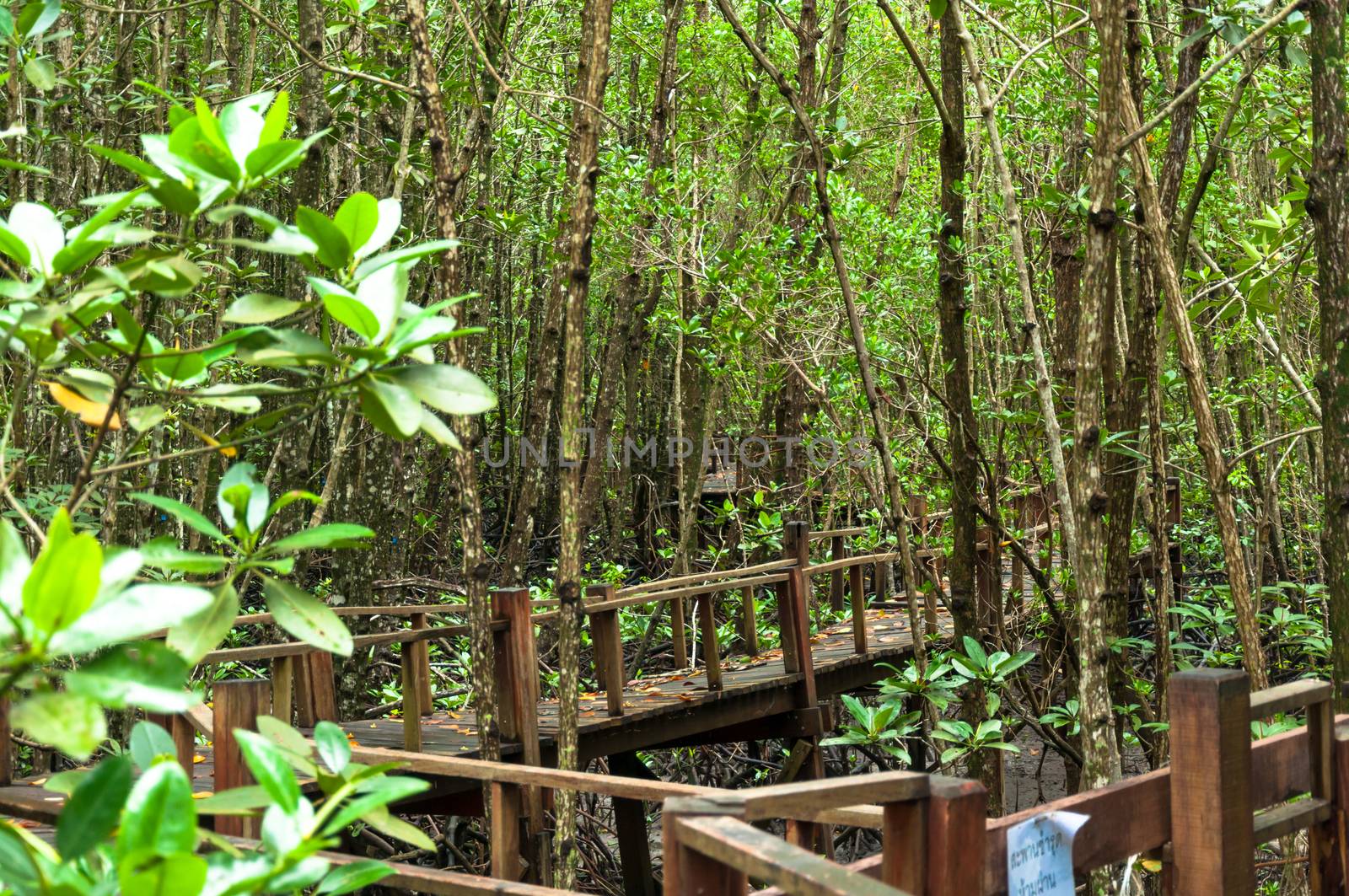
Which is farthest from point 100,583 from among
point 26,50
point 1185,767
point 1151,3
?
point 1151,3

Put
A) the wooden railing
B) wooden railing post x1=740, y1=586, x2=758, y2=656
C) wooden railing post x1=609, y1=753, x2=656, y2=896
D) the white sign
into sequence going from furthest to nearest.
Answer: wooden railing post x1=740, y1=586, x2=758, y2=656 < wooden railing post x1=609, y1=753, x2=656, y2=896 < the wooden railing < the white sign

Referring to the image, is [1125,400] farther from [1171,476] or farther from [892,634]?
[892,634]

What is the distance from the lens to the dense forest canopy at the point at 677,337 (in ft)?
4.40

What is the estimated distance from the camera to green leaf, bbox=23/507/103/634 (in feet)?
3.04

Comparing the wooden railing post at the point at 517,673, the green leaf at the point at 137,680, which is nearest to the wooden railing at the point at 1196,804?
the green leaf at the point at 137,680

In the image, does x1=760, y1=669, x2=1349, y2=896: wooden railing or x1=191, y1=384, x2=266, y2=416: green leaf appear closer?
x1=191, y1=384, x2=266, y2=416: green leaf

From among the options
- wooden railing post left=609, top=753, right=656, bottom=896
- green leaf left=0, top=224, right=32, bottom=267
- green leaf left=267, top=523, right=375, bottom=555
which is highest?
green leaf left=0, top=224, right=32, bottom=267

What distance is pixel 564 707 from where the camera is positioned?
3863 mm

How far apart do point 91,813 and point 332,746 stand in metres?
0.39

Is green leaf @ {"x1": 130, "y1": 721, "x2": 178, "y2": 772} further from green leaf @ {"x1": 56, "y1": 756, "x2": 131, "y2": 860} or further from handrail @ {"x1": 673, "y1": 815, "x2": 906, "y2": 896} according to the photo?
handrail @ {"x1": 673, "y1": 815, "x2": 906, "y2": 896}

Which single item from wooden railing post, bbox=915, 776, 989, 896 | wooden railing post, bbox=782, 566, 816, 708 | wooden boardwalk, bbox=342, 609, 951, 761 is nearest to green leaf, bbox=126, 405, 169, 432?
wooden railing post, bbox=915, 776, 989, 896

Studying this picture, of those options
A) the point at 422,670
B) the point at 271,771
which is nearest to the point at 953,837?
the point at 271,771

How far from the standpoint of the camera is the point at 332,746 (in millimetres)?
1380

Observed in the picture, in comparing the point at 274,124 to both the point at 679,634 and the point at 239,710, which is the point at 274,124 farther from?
the point at 679,634
